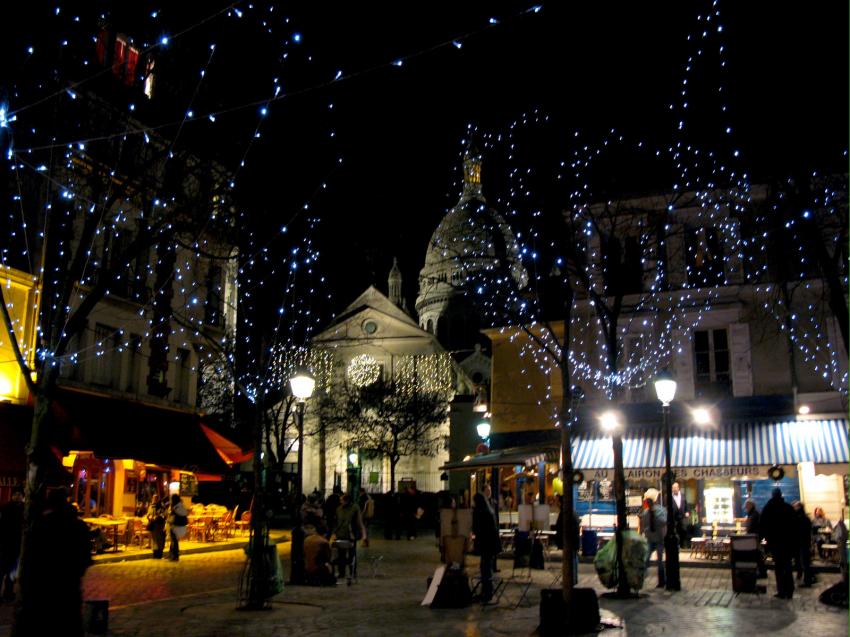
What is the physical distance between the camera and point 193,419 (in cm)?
2834

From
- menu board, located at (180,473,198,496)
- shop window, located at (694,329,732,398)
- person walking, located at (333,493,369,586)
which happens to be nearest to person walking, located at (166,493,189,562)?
person walking, located at (333,493,369,586)

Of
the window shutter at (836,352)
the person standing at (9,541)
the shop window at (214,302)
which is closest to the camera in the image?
the person standing at (9,541)

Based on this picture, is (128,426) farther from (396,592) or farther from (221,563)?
(396,592)

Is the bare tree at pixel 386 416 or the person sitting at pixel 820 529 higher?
the bare tree at pixel 386 416

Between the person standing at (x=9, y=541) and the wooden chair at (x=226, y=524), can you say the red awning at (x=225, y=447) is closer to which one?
the wooden chair at (x=226, y=524)

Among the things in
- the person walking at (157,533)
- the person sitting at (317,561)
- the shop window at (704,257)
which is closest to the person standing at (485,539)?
the person sitting at (317,561)

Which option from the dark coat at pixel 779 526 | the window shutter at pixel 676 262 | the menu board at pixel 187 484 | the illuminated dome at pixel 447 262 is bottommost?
the dark coat at pixel 779 526

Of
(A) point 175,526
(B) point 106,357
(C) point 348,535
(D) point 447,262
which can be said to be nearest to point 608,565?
(C) point 348,535

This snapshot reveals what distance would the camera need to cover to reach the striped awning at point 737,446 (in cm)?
2142

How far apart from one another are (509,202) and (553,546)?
1115 cm

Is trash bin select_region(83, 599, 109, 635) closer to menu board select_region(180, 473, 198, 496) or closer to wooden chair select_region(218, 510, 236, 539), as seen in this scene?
wooden chair select_region(218, 510, 236, 539)

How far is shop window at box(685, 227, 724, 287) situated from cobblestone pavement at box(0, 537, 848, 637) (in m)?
9.74

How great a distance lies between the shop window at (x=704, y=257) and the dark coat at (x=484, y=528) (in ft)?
43.9

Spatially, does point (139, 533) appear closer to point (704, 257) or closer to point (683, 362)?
point (683, 362)
